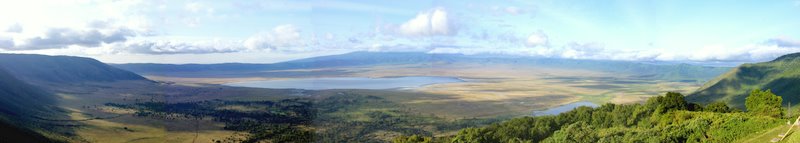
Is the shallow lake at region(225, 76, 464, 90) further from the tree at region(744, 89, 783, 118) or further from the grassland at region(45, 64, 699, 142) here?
the tree at region(744, 89, 783, 118)

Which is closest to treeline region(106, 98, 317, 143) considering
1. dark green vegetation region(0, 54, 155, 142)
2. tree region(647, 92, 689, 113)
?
dark green vegetation region(0, 54, 155, 142)

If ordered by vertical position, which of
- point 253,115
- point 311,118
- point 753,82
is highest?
point 753,82

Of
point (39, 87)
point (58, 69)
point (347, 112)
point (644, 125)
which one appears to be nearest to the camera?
point (644, 125)

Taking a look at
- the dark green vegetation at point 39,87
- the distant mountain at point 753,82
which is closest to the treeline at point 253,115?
the dark green vegetation at point 39,87

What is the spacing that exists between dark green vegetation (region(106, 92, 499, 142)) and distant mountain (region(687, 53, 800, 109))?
166 ft

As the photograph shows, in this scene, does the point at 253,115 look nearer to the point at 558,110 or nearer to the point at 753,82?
the point at 558,110

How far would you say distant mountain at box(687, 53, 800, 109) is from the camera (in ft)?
298

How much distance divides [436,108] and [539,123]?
191 feet

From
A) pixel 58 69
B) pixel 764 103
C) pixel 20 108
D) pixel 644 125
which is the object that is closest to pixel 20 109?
pixel 20 108

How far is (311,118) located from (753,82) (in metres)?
88.3

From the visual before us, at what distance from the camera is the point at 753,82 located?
108 meters

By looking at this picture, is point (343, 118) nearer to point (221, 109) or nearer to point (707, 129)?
point (221, 109)

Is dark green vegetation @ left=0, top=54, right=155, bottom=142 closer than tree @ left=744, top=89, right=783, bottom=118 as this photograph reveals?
No

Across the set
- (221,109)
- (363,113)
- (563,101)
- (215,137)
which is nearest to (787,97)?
(563,101)
